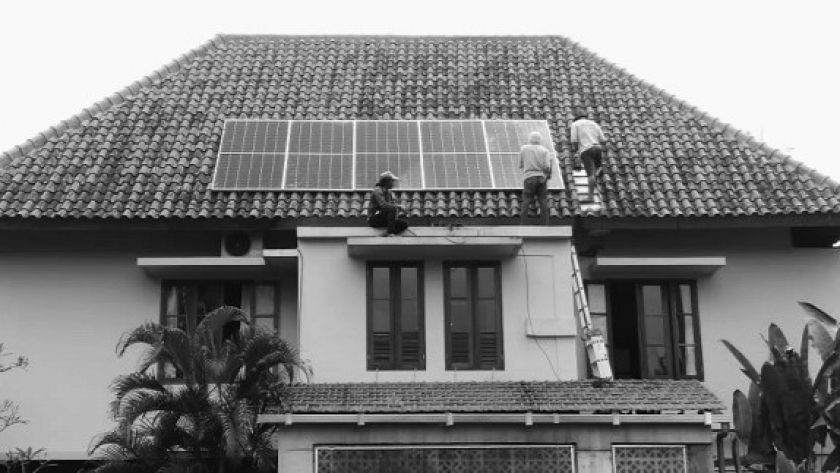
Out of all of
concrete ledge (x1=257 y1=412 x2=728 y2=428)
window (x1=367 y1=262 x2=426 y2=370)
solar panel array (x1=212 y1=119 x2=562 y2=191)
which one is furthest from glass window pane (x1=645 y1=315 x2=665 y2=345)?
window (x1=367 y1=262 x2=426 y2=370)

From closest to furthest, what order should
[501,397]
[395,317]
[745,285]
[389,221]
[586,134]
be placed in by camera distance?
[501,397] → [389,221] → [395,317] → [745,285] → [586,134]

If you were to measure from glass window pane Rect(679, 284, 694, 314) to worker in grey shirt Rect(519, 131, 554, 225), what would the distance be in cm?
283

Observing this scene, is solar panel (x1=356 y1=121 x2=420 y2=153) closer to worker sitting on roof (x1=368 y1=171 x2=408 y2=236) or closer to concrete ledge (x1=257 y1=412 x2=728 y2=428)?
worker sitting on roof (x1=368 y1=171 x2=408 y2=236)

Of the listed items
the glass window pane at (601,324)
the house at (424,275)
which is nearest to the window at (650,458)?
the house at (424,275)

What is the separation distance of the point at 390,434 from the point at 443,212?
518 centimetres

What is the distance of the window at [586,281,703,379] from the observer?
18141mm

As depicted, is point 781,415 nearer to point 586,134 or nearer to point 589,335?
point 589,335

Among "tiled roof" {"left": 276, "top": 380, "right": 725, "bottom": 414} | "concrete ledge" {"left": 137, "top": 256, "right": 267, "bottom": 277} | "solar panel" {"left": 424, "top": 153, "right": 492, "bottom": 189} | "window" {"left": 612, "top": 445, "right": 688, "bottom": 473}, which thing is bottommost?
"window" {"left": 612, "top": 445, "right": 688, "bottom": 473}

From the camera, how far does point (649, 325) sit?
722 inches

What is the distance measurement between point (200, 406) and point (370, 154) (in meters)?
6.33

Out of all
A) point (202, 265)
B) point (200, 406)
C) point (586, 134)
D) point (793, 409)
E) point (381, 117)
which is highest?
point (381, 117)

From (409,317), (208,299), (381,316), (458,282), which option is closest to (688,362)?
(458,282)

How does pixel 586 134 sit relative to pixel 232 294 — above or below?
above

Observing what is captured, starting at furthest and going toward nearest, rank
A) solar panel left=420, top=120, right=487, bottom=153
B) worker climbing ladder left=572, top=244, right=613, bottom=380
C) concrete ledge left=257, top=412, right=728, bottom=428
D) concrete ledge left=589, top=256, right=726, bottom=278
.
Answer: solar panel left=420, top=120, right=487, bottom=153 < concrete ledge left=589, top=256, right=726, bottom=278 < worker climbing ladder left=572, top=244, right=613, bottom=380 < concrete ledge left=257, top=412, right=728, bottom=428
